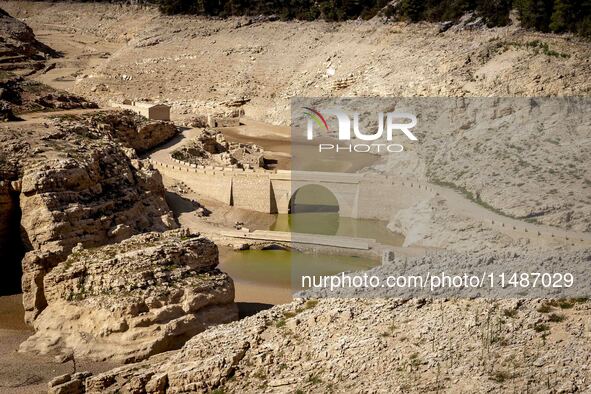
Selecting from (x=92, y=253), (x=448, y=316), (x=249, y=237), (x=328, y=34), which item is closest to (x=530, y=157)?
(x=249, y=237)

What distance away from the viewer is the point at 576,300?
15859mm

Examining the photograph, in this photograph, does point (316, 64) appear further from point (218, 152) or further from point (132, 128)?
point (132, 128)

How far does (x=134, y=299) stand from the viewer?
2248cm

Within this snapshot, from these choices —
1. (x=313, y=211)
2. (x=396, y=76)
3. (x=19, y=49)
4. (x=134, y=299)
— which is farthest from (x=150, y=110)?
(x=134, y=299)

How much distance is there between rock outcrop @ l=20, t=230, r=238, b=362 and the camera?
2238cm

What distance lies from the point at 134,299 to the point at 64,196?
798cm

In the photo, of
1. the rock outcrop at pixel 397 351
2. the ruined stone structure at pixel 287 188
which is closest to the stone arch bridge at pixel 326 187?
the ruined stone structure at pixel 287 188

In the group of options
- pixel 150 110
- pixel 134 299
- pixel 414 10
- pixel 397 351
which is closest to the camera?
pixel 397 351

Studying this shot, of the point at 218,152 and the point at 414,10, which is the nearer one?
the point at 218,152

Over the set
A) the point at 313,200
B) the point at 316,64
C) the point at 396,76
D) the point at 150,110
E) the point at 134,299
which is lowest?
the point at 313,200

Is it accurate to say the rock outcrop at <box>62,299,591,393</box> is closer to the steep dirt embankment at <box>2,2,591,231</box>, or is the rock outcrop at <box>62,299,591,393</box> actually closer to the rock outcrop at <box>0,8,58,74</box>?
the steep dirt embankment at <box>2,2,591,231</box>

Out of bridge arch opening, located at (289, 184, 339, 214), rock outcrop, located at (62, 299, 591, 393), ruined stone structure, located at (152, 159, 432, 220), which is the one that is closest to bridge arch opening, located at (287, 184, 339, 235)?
bridge arch opening, located at (289, 184, 339, 214)

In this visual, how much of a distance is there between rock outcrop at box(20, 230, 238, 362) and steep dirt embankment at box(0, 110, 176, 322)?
8.12 ft

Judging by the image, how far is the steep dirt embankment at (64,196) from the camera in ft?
89.9
